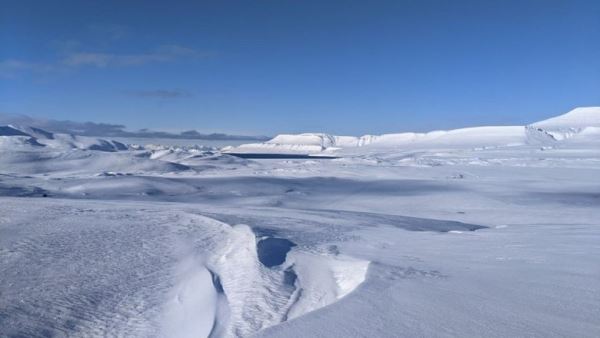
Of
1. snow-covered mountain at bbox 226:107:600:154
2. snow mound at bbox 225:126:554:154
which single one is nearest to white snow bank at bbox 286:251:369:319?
snow-covered mountain at bbox 226:107:600:154

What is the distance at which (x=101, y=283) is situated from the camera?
550 cm

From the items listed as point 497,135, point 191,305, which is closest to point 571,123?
point 497,135

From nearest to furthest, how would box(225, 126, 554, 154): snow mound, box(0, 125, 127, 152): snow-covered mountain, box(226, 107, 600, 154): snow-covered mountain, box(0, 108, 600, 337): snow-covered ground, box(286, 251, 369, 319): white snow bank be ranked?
1. box(0, 108, 600, 337): snow-covered ground
2. box(286, 251, 369, 319): white snow bank
3. box(0, 125, 127, 152): snow-covered mountain
4. box(226, 107, 600, 154): snow-covered mountain
5. box(225, 126, 554, 154): snow mound

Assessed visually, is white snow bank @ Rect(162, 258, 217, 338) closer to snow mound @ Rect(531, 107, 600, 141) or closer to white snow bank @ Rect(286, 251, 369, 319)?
white snow bank @ Rect(286, 251, 369, 319)

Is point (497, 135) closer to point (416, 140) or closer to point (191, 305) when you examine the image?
point (416, 140)

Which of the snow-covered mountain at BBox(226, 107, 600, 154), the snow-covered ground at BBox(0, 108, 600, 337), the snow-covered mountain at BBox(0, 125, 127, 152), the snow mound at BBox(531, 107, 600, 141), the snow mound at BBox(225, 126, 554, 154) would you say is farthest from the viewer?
the snow mound at BBox(531, 107, 600, 141)

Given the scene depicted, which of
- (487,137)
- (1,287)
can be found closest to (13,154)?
(1,287)

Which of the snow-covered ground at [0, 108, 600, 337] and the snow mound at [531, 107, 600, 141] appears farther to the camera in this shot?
the snow mound at [531, 107, 600, 141]

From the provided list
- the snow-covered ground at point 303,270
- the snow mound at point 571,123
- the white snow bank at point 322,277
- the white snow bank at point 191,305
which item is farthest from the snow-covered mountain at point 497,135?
the white snow bank at point 191,305

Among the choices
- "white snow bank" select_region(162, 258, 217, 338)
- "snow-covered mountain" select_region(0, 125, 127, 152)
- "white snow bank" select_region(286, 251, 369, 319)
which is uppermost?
Result: "snow-covered mountain" select_region(0, 125, 127, 152)

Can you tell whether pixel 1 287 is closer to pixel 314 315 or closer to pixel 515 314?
pixel 314 315

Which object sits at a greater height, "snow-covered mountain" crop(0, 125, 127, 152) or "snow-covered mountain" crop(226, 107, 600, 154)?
"snow-covered mountain" crop(226, 107, 600, 154)

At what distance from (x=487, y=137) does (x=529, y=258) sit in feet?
197

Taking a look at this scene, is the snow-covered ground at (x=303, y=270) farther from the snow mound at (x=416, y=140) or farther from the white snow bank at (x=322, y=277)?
the snow mound at (x=416, y=140)
